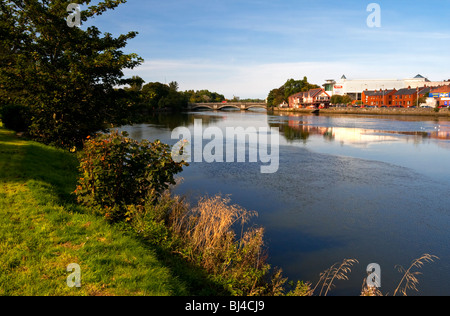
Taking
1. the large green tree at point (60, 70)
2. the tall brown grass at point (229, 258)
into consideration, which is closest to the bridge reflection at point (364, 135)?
the large green tree at point (60, 70)

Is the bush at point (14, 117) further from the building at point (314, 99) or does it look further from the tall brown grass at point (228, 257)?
the building at point (314, 99)

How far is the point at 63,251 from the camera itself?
24.7 ft

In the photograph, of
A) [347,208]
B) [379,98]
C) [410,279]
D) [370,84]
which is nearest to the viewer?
[410,279]

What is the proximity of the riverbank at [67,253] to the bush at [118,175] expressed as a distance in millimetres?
640

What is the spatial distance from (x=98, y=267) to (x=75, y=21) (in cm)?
1948

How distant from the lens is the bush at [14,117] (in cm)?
2248

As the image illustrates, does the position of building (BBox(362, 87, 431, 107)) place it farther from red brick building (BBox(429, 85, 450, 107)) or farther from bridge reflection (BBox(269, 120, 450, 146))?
bridge reflection (BBox(269, 120, 450, 146))

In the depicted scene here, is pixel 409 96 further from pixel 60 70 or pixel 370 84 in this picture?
pixel 60 70

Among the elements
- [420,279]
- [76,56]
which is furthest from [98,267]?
[76,56]

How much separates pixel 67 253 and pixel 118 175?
→ 341 cm

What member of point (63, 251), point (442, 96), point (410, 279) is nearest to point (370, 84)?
point (442, 96)

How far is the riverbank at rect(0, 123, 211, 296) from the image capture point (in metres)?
6.34

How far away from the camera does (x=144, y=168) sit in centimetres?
1106
